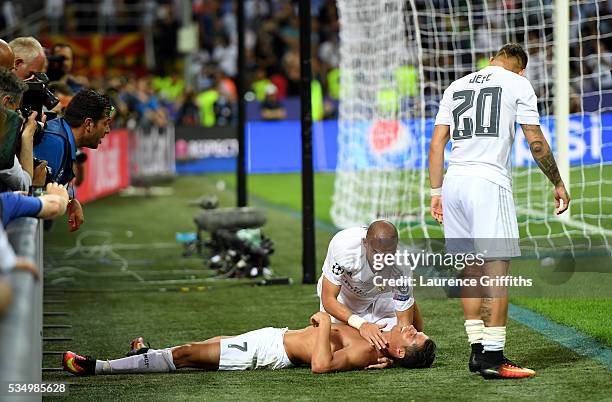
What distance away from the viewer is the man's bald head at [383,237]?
729 cm

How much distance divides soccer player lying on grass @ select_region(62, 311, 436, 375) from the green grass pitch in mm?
82

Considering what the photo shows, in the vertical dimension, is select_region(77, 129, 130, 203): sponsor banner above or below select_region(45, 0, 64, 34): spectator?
below

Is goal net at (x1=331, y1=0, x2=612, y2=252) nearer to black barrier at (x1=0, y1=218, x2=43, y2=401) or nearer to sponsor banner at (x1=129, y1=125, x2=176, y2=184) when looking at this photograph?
sponsor banner at (x1=129, y1=125, x2=176, y2=184)

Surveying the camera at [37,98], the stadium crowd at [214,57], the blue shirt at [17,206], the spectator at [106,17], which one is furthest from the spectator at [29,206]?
the spectator at [106,17]

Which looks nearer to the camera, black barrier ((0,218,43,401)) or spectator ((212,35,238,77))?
black barrier ((0,218,43,401))

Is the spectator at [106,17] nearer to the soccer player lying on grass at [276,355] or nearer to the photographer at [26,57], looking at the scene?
the photographer at [26,57]

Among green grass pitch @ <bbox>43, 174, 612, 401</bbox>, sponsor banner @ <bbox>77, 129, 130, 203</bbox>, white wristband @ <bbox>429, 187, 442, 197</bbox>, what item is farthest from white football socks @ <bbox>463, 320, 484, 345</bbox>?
sponsor banner @ <bbox>77, 129, 130, 203</bbox>

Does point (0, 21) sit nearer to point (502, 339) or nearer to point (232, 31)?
point (232, 31)

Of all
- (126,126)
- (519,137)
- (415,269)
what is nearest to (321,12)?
(126,126)

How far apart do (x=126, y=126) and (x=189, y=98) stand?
20.1 feet

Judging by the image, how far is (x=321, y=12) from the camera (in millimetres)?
35281

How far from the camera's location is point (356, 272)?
7.61 meters

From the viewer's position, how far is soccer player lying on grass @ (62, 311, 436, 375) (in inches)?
300

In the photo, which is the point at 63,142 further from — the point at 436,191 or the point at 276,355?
the point at 436,191
